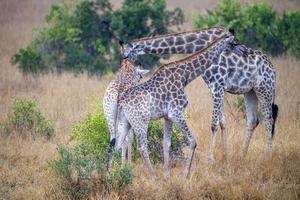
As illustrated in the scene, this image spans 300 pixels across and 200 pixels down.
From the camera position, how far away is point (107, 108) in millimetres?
8336

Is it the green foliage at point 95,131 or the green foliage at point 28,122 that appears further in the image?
the green foliage at point 28,122

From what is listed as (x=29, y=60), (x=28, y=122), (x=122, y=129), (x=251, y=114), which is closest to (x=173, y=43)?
(x=251, y=114)

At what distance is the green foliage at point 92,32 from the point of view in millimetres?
16750

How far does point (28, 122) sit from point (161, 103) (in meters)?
3.57

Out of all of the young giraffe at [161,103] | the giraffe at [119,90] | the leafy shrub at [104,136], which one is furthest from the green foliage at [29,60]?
the young giraffe at [161,103]

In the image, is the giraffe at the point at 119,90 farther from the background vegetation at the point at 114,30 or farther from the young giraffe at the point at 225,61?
the background vegetation at the point at 114,30

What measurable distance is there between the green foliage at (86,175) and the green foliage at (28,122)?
293 cm

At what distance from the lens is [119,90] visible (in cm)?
832

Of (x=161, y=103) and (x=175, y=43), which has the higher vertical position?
(x=175, y=43)

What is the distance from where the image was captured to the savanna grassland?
795cm

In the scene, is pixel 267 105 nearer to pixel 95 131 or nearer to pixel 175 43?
pixel 175 43

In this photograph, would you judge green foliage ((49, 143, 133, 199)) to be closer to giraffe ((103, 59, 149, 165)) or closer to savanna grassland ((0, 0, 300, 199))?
savanna grassland ((0, 0, 300, 199))

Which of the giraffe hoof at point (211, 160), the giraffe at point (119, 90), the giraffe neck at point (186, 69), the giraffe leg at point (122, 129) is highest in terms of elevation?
the giraffe neck at point (186, 69)

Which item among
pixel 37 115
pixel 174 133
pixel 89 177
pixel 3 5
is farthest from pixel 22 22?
→ pixel 89 177
